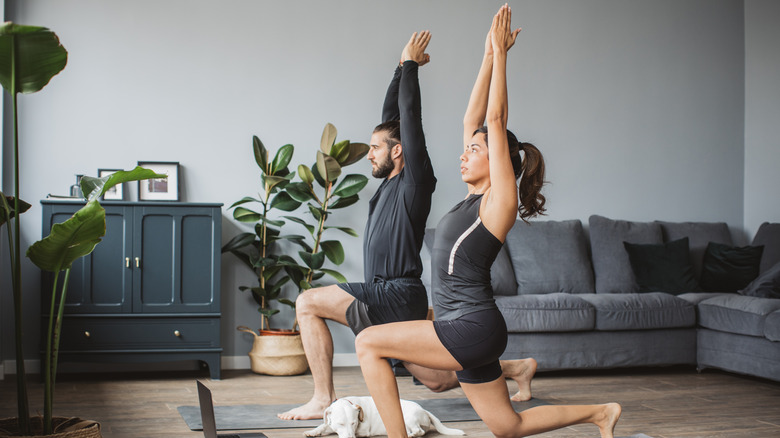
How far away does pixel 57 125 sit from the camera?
4602 mm

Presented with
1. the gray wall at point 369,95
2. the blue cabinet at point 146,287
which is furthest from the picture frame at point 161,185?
the blue cabinet at point 146,287

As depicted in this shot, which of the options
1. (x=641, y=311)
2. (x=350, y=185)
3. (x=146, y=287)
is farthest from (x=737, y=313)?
(x=146, y=287)

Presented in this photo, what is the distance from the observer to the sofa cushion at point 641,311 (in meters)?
4.53

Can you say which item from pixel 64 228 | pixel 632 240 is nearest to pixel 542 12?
pixel 632 240

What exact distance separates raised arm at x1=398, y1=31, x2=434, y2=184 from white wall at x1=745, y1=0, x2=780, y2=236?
4040mm

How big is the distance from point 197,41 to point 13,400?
2442 mm

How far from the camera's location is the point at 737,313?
4391 mm

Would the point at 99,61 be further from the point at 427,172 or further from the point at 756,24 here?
the point at 756,24

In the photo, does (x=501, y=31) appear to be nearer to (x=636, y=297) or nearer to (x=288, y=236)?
(x=288, y=236)

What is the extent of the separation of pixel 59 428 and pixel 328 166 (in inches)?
97.1

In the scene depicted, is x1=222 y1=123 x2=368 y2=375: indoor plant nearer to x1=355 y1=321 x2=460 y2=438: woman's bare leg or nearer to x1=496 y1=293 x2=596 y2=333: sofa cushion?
x1=496 y1=293 x2=596 y2=333: sofa cushion

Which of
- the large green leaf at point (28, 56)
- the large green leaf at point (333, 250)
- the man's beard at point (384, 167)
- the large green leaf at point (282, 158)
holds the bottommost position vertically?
the large green leaf at point (333, 250)

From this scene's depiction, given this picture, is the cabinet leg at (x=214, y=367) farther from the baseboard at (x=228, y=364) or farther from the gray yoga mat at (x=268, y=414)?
the gray yoga mat at (x=268, y=414)

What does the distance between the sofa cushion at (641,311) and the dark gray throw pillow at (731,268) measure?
2.29 ft
